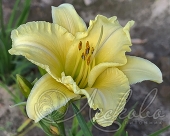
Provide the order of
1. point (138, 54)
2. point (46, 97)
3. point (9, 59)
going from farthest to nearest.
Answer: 1. point (138, 54)
2. point (9, 59)
3. point (46, 97)

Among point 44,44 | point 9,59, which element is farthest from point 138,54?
point 44,44

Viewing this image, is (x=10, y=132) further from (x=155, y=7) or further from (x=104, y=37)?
(x=155, y=7)

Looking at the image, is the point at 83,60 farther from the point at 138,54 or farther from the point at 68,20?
the point at 138,54

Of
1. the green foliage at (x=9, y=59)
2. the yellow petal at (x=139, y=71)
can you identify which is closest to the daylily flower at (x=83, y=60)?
the yellow petal at (x=139, y=71)

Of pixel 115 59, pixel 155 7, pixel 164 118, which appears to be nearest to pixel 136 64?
pixel 115 59

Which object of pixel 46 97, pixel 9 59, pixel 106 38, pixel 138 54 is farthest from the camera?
pixel 138 54

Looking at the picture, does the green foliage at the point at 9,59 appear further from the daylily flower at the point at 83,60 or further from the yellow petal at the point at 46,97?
the yellow petal at the point at 46,97

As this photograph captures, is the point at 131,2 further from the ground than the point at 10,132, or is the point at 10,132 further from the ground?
the point at 131,2
